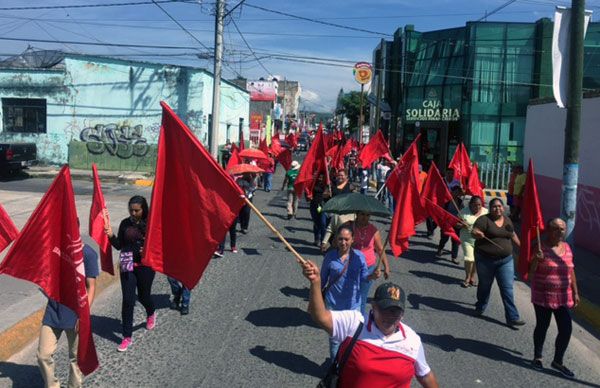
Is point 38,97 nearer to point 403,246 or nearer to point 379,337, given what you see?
point 403,246

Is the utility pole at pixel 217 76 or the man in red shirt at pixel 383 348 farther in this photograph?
the utility pole at pixel 217 76

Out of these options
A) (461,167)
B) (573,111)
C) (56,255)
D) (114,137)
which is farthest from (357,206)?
(114,137)

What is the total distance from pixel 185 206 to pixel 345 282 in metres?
1.68

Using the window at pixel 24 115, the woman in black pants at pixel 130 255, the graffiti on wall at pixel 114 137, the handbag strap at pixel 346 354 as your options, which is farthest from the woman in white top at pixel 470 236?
the window at pixel 24 115

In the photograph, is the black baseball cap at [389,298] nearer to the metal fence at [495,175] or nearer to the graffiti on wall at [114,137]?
the metal fence at [495,175]

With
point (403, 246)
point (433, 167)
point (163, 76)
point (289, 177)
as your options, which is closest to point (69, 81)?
point (163, 76)

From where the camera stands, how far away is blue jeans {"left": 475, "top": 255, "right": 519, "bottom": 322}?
7.01 metres

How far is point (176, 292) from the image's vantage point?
723cm

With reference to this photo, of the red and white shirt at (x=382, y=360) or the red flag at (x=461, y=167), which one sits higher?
the red flag at (x=461, y=167)

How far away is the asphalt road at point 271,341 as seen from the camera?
5.28 metres

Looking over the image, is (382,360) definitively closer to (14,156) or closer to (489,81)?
(14,156)

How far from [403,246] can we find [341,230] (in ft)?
7.32

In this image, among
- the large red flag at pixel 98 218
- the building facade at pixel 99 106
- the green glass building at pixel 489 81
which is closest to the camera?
the large red flag at pixel 98 218

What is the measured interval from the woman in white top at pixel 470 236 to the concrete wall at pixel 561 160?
13.4ft
